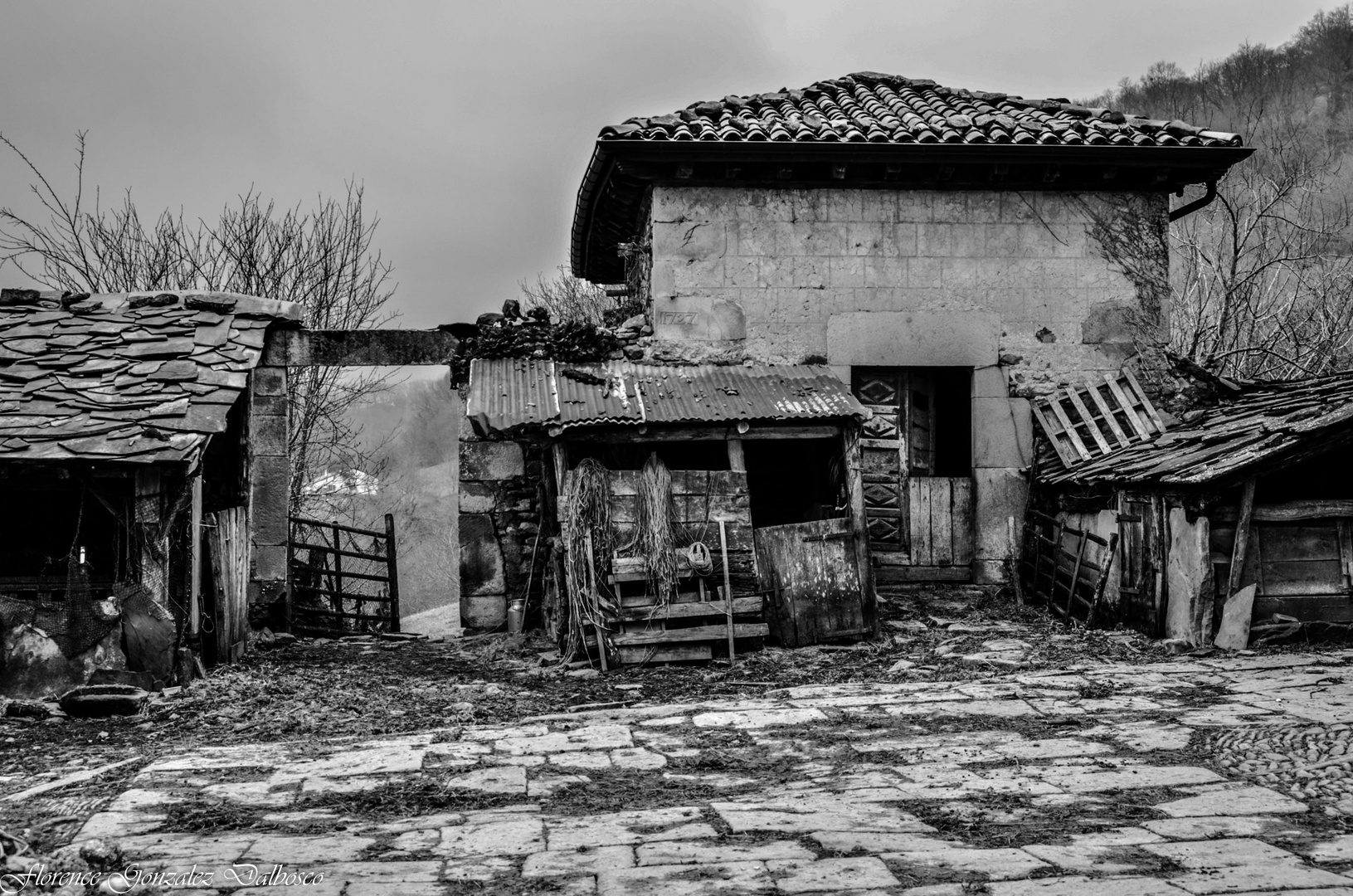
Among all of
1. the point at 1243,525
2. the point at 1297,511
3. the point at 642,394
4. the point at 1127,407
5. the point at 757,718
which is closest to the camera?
the point at 757,718

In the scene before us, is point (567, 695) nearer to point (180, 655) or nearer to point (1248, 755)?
point (180, 655)

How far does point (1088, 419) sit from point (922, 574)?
7.96 ft

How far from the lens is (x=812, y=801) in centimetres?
519

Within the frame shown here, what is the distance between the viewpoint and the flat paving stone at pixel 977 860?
13.4ft

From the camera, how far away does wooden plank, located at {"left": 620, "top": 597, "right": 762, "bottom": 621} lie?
9.51 metres

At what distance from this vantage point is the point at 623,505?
982cm

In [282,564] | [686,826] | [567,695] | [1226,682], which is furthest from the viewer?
[282,564]

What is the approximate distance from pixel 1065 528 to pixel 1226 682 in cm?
363

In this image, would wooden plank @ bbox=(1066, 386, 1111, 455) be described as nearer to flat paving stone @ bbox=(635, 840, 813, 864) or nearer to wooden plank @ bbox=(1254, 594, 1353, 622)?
wooden plank @ bbox=(1254, 594, 1353, 622)

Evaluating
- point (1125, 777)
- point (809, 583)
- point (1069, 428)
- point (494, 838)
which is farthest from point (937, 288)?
point (494, 838)

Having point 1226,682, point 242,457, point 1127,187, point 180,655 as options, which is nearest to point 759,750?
Result: point 1226,682

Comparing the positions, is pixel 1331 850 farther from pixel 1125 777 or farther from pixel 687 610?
pixel 687 610

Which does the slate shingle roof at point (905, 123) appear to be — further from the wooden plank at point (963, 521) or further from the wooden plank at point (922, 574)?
the wooden plank at point (922, 574)

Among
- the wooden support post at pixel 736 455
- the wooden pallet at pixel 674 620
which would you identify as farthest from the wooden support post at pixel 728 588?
the wooden support post at pixel 736 455
